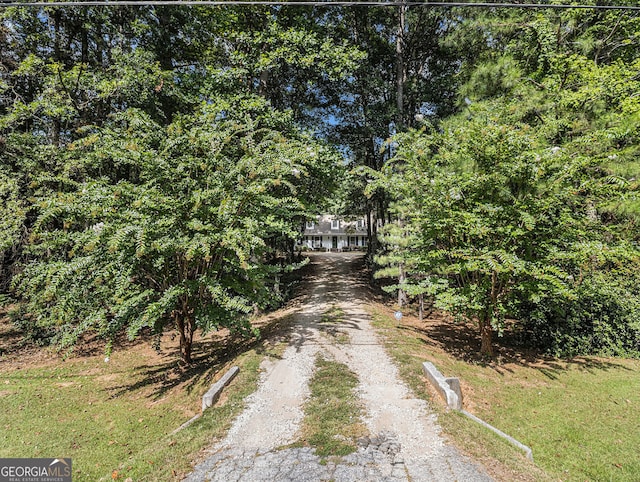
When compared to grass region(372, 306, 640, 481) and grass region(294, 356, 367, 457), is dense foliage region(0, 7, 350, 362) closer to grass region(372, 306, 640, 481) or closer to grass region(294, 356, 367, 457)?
grass region(294, 356, 367, 457)

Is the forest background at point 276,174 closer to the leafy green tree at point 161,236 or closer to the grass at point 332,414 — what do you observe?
the leafy green tree at point 161,236

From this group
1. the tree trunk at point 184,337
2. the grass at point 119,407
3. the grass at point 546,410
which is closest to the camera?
the grass at point 546,410

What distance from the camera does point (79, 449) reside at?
4988 millimetres

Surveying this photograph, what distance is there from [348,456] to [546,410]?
163 inches

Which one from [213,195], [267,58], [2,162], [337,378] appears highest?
[267,58]

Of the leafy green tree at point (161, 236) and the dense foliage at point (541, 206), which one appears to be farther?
the dense foliage at point (541, 206)

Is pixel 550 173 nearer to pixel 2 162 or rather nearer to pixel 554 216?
pixel 554 216

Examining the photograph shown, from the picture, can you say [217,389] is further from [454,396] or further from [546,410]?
[546,410]

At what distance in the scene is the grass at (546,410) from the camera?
4344 millimetres

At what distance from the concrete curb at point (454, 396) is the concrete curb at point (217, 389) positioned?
400cm

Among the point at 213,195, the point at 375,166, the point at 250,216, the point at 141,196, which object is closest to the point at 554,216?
the point at 250,216

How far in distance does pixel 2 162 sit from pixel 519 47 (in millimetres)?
17464

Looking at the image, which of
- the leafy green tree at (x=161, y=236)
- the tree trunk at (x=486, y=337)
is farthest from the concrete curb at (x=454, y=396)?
the leafy green tree at (x=161, y=236)

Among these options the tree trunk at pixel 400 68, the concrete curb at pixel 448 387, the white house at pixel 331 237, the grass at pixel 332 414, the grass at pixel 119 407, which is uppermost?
the tree trunk at pixel 400 68
